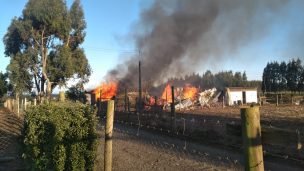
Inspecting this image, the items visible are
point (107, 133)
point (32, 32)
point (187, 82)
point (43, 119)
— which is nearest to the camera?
point (107, 133)

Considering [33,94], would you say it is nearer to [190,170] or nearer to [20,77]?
[20,77]

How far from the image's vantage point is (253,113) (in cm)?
389

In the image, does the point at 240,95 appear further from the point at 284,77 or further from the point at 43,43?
the point at 284,77

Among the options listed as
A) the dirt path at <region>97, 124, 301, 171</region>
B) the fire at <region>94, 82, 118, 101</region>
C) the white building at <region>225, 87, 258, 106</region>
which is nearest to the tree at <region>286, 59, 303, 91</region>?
the white building at <region>225, 87, 258, 106</region>

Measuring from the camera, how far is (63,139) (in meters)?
8.13

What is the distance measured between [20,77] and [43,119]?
41687 millimetres

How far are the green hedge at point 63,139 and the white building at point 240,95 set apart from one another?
59855mm

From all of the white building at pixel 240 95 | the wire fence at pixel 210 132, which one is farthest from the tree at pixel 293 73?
the wire fence at pixel 210 132

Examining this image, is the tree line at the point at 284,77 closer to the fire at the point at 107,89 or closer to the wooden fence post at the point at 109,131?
the fire at the point at 107,89

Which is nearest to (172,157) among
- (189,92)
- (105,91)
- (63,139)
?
(63,139)

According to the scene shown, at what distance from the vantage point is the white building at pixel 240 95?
68.6 metres

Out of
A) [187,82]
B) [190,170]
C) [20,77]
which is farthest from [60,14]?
[190,170]

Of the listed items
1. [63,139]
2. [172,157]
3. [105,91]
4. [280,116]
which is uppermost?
[105,91]

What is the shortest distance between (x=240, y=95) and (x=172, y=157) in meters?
60.8
